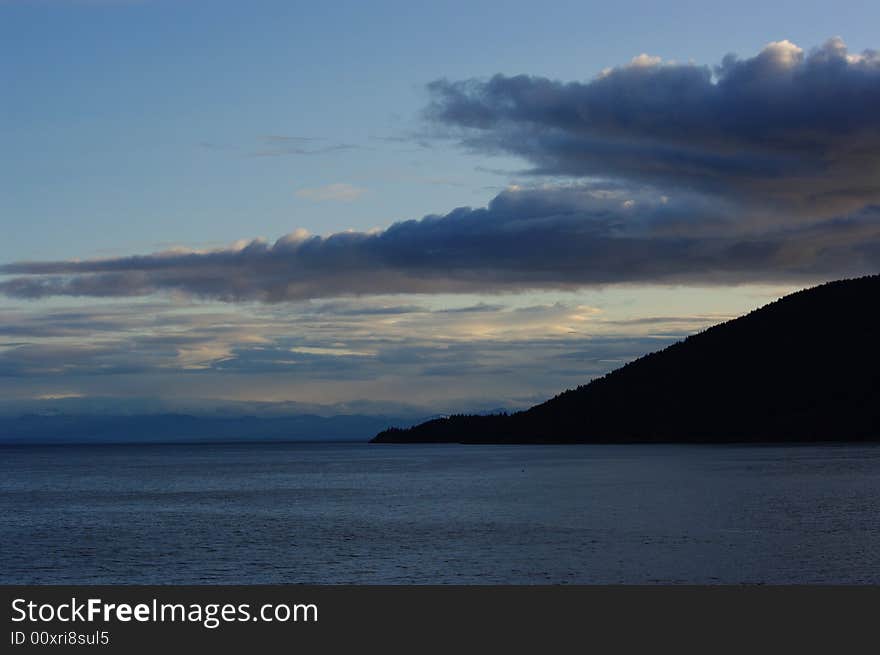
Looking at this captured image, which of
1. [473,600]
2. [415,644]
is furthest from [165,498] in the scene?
[415,644]

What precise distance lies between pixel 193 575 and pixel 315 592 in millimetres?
11809

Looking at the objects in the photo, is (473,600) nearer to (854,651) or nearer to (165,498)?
(854,651)

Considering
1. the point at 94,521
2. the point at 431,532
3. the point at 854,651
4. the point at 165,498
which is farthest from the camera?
the point at 165,498

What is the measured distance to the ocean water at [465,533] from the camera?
198 ft

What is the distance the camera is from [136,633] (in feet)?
116

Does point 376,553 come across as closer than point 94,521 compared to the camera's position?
Yes

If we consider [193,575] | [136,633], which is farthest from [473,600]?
[193,575]

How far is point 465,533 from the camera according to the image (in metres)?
80.9

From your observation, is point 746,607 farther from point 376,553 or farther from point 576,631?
point 376,553

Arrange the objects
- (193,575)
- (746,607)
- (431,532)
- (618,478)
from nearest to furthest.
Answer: (746,607), (193,575), (431,532), (618,478)

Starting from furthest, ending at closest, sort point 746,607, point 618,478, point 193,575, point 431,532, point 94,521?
point 618,478, point 94,521, point 431,532, point 193,575, point 746,607

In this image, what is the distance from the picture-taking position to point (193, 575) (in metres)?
61.3

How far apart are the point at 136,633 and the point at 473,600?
16.6 m

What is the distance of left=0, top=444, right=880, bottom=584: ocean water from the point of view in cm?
6025
